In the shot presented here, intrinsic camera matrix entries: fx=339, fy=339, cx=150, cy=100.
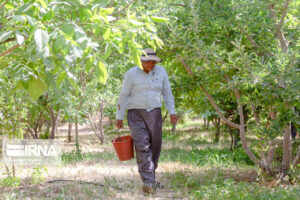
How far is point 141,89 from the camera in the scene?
485cm

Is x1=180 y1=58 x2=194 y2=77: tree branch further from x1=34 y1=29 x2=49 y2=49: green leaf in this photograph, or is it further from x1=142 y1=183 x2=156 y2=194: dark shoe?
x1=34 y1=29 x2=49 y2=49: green leaf

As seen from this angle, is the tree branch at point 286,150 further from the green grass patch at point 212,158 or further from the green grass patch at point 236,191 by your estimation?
the green grass patch at point 212,158

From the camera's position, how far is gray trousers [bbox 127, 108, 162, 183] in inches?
187

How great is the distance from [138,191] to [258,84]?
2.21 meters

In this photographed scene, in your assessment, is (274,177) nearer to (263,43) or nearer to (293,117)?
(293,117)

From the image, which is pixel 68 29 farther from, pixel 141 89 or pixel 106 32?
pixel 141 89

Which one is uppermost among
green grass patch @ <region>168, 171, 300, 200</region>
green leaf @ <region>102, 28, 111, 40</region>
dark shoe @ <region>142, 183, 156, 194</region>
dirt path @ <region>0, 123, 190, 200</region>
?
green leaf @ <region>102, 28, 111, 40</region>

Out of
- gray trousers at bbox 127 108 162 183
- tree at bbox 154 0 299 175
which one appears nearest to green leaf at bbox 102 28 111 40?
tree at bbox 154 0 299 175

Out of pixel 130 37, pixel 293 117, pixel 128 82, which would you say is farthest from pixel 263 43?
pixel 130 37

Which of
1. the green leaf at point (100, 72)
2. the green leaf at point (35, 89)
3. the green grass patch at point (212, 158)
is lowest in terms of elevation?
the green grass patch at point (212, 158)

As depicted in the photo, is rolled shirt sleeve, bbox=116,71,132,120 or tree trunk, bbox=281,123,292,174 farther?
tree trunk, bbox=281,123,292,174

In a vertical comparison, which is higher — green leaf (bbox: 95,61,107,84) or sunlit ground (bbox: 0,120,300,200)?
green leaf (bbox: 95,61,107,84)

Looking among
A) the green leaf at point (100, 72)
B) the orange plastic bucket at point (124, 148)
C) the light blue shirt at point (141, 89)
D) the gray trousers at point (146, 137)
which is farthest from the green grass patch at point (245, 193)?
the green leaf at point (100, 72)

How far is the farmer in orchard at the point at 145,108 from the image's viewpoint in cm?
476
